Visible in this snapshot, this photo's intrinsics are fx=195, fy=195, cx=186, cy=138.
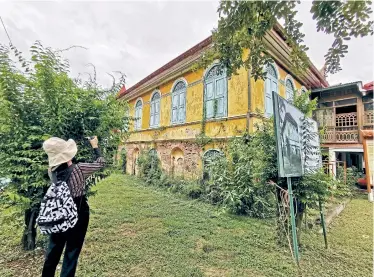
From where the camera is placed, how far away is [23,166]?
2871 mm

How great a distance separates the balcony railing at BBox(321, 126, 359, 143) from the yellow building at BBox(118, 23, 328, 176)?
2805mm

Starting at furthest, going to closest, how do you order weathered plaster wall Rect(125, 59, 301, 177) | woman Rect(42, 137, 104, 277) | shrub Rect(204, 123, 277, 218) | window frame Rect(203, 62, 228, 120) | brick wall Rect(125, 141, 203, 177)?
brick wall Rect(125, 141, 203, 177) < window frame Rect(203, 62, 228, 120) < weathered plaster wall Rect(125, 59, 301, 177) < shrub Rect(204, 123, 277, 218) < woman Rect(42, 137, 104, 277)

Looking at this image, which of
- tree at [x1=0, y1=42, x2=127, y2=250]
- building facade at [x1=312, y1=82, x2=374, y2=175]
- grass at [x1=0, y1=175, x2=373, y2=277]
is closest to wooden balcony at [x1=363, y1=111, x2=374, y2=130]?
building facade at [x1=312, y1=82, x2=374, y2=175]

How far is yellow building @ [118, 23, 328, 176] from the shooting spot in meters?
6.94

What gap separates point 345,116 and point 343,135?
122 centimetres

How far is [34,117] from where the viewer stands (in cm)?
305

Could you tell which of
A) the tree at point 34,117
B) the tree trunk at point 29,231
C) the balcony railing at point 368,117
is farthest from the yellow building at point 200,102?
the tree trunk at point 29,231

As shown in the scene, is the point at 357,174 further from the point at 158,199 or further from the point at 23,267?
the point at 23,267

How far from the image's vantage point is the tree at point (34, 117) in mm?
2744

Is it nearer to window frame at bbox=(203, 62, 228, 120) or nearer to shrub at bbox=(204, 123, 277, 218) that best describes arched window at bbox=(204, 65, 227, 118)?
window frame at bbox=(203, 62, 228, 120)

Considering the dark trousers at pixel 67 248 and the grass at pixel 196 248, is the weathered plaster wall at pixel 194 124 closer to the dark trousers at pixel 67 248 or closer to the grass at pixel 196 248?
the grass at pixel 196 248

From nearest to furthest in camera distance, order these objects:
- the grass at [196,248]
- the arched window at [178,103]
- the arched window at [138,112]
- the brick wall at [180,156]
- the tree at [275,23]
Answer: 1. the tree at [275,23]
2. the grass at [196,248]
3. the brick wall at [180,156]
4. the arched window at [178,103]
5. the arched window at [138,112]

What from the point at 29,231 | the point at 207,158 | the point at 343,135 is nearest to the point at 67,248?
the point at 29,231

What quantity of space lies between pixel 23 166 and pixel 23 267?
1.47 m
